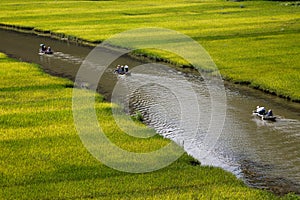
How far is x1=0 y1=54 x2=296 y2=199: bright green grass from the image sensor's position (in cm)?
1462

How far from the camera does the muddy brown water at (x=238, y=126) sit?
16812 mm

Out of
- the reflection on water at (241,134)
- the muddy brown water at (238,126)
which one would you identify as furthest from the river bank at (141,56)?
the reflection on water at (241,134)

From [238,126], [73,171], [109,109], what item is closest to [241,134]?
[238,126]

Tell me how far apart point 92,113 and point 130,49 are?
16.6 metres

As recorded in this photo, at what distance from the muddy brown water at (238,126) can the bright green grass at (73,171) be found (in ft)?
3.42

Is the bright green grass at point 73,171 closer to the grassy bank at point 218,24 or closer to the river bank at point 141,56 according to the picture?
the river bank at point 141,56

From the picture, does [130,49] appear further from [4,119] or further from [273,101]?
[4,119]

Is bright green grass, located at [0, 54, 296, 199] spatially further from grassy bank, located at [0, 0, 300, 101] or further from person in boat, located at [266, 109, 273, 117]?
grassy bank, located at [0, 0, 300, 101]

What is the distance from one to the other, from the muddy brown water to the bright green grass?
3.42 ft

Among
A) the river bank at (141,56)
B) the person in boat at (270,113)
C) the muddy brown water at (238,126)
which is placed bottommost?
the river bank at (141,56)

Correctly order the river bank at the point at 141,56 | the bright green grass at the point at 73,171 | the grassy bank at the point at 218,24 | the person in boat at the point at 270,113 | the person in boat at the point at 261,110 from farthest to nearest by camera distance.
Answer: the grassy bank at the point at 218,24
the river bank at the point at 141,56
the person in boat at the point at 261,110
the person in boat at the point at 270,113
the bright green grass at the point at 73,171

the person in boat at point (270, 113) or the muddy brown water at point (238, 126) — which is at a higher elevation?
the person in boat at point (270, 113)

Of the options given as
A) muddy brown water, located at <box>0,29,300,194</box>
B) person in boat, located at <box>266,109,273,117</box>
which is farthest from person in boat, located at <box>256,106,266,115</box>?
muddy brown water, located at <box>0,29,300,194</box>

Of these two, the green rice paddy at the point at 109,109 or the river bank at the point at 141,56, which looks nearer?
the green rice paddy at the point at 109,109
